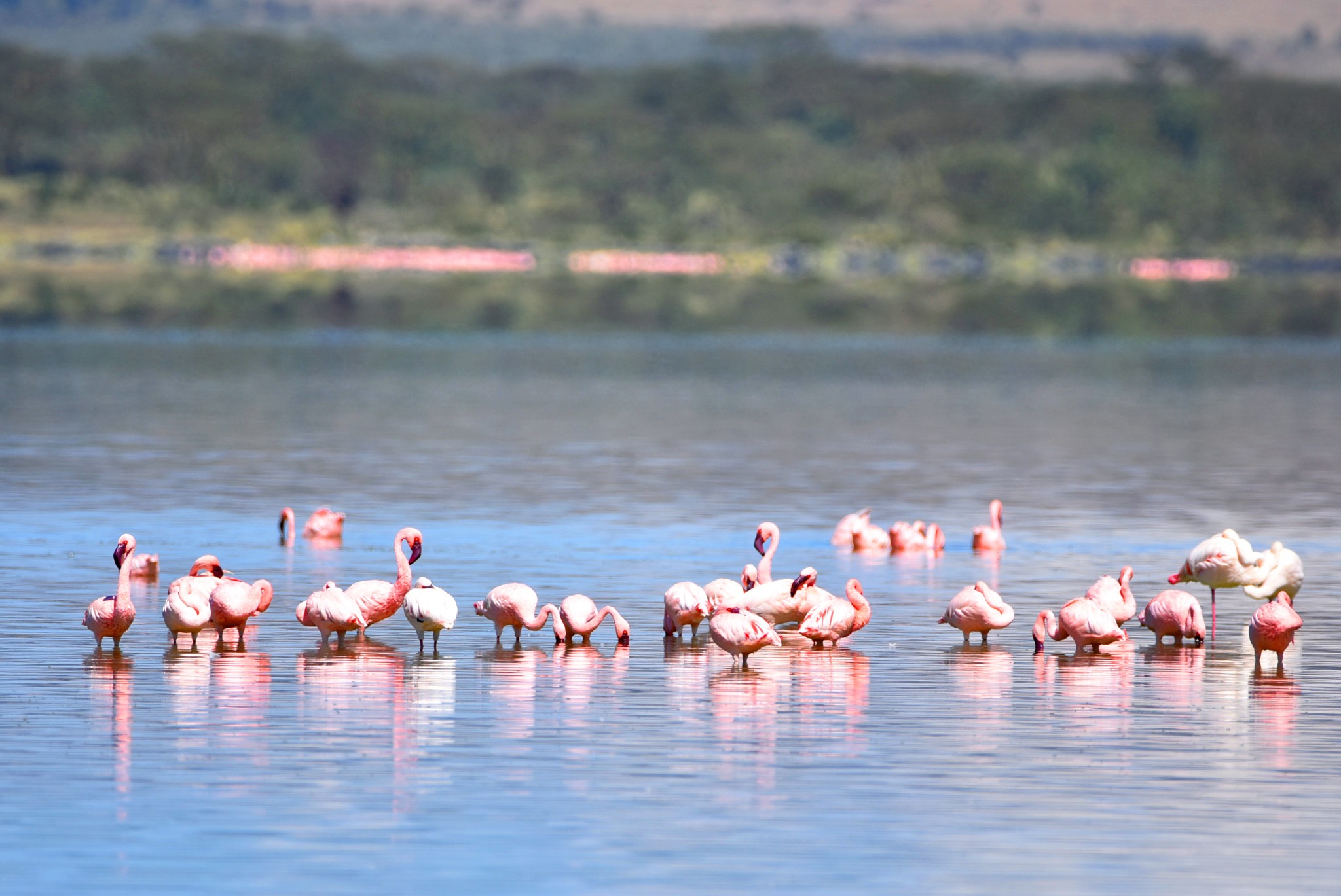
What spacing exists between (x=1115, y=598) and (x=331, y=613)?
5108mm

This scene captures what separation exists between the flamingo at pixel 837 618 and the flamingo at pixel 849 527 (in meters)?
5.28

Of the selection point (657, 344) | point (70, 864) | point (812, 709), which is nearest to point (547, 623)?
point (812, 709)

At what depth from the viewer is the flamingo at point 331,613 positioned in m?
16.0

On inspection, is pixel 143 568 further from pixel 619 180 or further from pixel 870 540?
pixel 619 180

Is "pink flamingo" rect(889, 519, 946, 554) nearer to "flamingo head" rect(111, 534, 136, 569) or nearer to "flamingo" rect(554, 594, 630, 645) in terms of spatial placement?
"flamingo" rect(554, 594, 630, 645)

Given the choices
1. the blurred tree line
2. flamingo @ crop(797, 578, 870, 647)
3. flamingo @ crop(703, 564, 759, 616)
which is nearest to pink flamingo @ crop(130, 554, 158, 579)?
flamingo @ crop(703, 564, 759, 616)

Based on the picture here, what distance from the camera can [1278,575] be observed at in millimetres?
17891

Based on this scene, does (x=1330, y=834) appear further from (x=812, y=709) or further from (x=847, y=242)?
(x=847, y=242)

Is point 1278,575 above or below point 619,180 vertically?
below

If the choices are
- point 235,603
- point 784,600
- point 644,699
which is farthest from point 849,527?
point 644,699

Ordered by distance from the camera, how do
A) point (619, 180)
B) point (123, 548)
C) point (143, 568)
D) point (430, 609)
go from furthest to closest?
point (619, 180), point (143, 568), point (123, 548), point (430, 609)

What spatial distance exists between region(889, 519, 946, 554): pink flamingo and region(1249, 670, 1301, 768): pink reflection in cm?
612

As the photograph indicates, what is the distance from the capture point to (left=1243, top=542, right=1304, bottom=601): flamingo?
17875mm

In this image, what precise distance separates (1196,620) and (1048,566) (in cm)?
424
